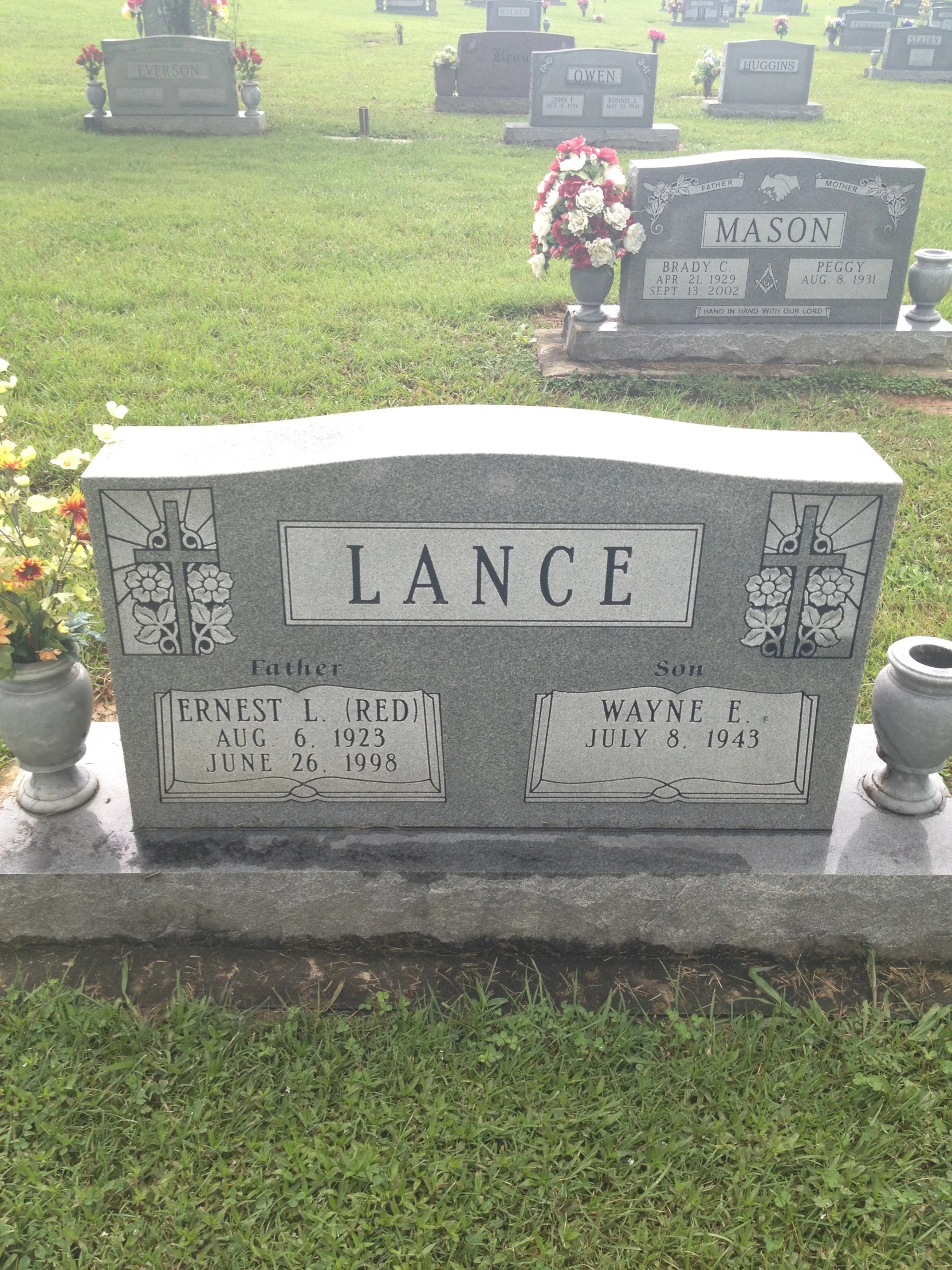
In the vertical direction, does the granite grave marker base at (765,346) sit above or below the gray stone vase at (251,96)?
below

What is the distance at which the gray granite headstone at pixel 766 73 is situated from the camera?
1658 centimetres

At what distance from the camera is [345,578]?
274cm

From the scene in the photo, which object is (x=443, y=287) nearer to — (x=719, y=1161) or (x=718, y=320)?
(x=718, y=320)

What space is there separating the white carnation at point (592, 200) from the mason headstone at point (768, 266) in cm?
25

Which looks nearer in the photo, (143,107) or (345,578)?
(345,578)

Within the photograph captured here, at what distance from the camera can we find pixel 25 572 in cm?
280

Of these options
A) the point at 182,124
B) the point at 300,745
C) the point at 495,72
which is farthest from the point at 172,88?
the point at 300,745

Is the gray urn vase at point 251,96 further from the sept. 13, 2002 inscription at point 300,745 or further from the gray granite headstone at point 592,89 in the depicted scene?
the sept. 13, 2002 inscription at point 300,745

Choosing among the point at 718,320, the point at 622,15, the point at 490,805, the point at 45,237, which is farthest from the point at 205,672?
the point at 622,15

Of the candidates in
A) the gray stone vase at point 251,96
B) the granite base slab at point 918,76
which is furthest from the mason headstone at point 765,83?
the gray stone vase at point 251,96

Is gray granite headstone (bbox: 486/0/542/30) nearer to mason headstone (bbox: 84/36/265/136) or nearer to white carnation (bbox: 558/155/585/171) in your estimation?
mason headstone (bbox: 84/36/265/136)

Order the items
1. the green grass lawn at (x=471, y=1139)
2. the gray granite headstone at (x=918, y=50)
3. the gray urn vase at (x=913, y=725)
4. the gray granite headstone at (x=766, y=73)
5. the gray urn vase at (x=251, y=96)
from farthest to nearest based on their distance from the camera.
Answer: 1. the gray granite headstone at (x=918, y=50)
2. the gray granite headstone at (x=766, y=73)
3. the gray urn vase at (x=251, y=96)
4. the gray urn vase at (x=913, y=725)
5. the green grass lawn at (x=471, y=1139)

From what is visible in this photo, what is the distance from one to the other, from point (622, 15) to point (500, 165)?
Result: 2526 cm

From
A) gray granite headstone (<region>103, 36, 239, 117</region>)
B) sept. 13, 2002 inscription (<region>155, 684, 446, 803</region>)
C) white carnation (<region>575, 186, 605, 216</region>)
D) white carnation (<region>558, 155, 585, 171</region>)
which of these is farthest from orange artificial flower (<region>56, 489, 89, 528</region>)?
gray granite headstone (<region>103, 36, 239, 117</region>)
